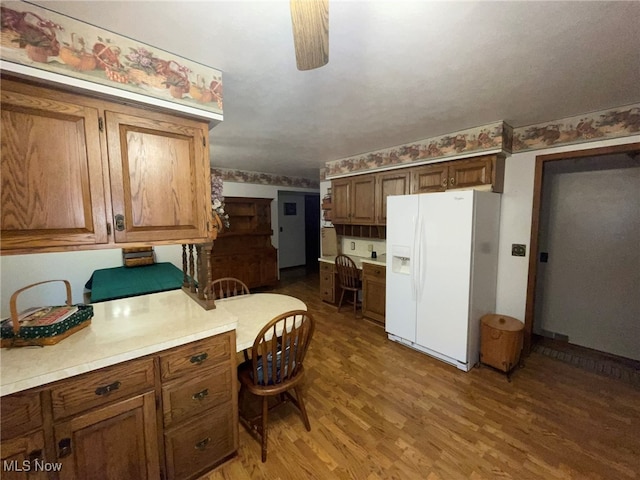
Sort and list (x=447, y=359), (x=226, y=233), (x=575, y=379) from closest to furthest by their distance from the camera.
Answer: (x=575, y=379) < (x=447, y=359) < (x=226, y=233)

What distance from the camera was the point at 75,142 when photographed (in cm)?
119

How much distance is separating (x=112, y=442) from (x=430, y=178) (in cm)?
333

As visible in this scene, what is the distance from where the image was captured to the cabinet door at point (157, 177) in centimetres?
131

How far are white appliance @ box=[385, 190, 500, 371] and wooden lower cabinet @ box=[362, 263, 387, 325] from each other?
1.32ft

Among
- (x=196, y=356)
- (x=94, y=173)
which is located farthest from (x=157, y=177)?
(x=196, y=356)

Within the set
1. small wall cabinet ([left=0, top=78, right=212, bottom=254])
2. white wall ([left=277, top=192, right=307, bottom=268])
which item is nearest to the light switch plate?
small wall cabinet ([left=0, top=78, right=212, bottom=254])

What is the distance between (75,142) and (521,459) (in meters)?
3.02

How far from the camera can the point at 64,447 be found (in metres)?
1.07

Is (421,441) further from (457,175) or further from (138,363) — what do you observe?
(457,175)

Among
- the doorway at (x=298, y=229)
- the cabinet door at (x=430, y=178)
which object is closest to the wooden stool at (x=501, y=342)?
the cabinet door at (x=430, y=178)

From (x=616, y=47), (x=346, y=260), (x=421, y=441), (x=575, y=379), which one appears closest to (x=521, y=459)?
(x=421, y=441)

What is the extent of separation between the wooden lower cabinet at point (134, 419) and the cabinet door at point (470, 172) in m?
2.66

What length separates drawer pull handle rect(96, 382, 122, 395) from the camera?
1.13m

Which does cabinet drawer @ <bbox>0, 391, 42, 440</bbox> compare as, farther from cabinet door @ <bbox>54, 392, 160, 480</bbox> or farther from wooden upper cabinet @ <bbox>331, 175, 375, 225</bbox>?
wooden upper cabinet @ <bbox>331, 175, 375, 225</bbox>
